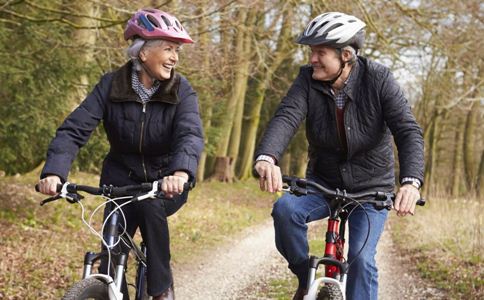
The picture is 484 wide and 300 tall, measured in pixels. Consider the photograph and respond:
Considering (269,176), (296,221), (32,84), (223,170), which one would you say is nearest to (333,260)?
(296,221)

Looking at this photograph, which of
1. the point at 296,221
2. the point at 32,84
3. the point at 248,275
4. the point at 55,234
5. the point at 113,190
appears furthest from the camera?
the point at 55,234

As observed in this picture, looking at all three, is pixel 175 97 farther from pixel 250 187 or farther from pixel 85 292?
pixel 250 187

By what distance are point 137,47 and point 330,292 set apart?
Result: 6.11 feet

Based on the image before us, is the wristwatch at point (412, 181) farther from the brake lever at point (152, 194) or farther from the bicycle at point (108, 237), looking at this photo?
the brake lever at point (152, 194)

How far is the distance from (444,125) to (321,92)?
29.5 metres

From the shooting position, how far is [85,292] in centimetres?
370

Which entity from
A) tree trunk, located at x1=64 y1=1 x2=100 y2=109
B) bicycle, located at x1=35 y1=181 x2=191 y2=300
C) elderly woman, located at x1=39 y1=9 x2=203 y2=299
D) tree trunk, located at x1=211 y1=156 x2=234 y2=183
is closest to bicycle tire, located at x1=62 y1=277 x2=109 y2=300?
bicycle, located at x1=35 y1=181 x2=191 y2=300

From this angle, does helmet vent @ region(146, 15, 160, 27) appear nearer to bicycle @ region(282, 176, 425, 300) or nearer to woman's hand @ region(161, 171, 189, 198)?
woman's hand @ region(161, 171, 189, 198)

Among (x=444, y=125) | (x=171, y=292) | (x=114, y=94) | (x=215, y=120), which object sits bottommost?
(x=171, y=292)

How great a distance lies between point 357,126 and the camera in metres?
4.47

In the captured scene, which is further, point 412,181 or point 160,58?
point 160,58

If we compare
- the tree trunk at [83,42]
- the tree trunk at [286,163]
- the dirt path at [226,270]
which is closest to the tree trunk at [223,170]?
the tree trunk at [286,163]

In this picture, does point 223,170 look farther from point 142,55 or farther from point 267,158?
point 267,158

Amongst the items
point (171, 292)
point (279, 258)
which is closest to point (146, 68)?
point (171, 292)
